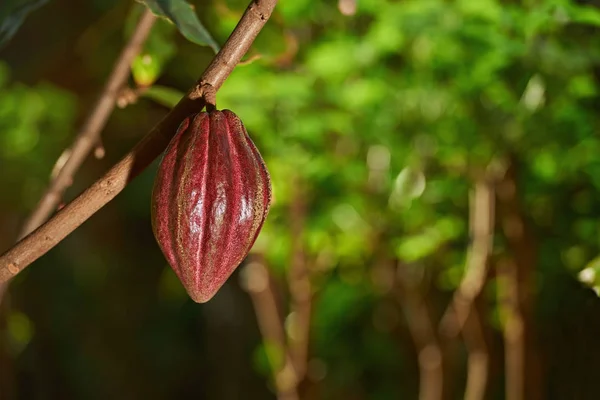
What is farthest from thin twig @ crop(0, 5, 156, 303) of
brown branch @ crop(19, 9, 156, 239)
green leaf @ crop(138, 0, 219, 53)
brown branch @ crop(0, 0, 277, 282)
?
brown branch @ crop(0, 0, 277, 282)

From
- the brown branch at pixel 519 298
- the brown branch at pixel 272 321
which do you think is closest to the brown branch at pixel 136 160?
the brown branch at pixel 519 298

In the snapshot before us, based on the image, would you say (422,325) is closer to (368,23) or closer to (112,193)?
(368,23)

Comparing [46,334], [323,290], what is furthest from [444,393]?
[46,334]

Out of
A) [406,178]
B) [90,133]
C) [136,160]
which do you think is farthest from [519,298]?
[136,160]

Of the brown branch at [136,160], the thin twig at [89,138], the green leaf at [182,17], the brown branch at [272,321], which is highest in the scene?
the brown branch at [136,160]

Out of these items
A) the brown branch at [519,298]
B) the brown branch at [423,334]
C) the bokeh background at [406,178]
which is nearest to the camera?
the bokeh background at [406,178]

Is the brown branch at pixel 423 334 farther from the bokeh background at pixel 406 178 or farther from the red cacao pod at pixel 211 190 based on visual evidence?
the red cacao pod at pixel 211 190

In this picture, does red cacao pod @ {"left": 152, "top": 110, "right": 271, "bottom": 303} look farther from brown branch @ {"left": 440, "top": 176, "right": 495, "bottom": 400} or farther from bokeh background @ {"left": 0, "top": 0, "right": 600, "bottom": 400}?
brown branch @ {"left": 440, "top": 176, "right": 495, "bottom": 400}
